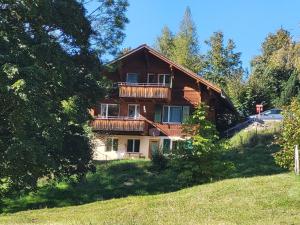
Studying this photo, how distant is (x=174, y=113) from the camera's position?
49875mm

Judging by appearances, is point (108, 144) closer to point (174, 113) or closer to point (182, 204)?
point (174, 113)

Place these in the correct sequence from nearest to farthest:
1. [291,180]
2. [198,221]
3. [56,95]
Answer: [198,221], [291,180], [56,95]

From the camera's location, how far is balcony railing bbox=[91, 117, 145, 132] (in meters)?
46.8

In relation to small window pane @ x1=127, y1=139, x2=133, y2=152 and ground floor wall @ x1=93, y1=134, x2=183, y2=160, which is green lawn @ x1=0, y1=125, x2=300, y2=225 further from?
small window pane @ x1=127, y1=139, x2=133, y2=152

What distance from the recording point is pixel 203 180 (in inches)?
1123

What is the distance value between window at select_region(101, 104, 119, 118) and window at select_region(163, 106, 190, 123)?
4276mm

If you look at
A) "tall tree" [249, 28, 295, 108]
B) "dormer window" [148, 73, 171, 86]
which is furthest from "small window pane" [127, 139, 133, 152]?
"tall tree" [249, 28, 295, 108]

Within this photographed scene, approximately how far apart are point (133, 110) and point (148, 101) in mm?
1687

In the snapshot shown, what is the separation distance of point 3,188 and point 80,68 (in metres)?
7.30

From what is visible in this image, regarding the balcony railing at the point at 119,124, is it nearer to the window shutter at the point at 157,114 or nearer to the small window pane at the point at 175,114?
the window shutter at the point at 157,114

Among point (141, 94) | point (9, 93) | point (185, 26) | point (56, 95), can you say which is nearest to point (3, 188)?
point (56, 95)

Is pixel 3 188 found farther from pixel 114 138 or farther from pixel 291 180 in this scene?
pixel 114 138

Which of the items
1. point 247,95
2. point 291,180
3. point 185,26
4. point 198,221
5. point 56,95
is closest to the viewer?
point 198,221

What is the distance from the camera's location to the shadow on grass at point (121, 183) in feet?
108
